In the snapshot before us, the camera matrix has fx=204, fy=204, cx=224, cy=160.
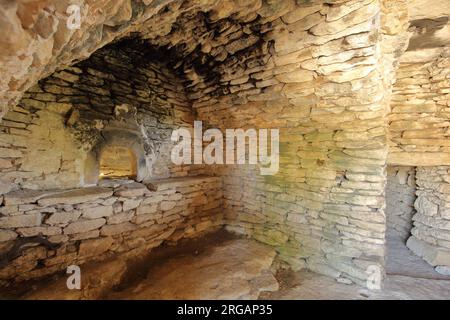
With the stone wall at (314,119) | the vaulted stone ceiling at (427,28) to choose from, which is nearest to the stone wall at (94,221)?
the stone wall at (314,119)

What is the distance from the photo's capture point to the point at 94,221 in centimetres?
279

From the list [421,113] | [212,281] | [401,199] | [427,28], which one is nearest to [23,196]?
[212,281]

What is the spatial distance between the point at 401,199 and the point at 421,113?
7.41 feet

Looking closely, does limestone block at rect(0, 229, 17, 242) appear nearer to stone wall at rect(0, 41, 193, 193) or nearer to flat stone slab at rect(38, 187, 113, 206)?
flat stone slab at rect(38, 187, 113, 206)

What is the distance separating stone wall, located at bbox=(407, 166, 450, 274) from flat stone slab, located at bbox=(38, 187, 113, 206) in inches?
236

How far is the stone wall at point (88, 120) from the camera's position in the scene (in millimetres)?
2559

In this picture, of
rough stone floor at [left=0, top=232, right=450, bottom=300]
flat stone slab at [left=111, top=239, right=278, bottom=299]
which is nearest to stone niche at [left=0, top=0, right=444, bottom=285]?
rough stone floor at [left=0, top=232, right=450, bottom=300]

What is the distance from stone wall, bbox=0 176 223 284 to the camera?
2.31 metres

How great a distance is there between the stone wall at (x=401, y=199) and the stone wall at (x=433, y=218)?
0.92 feet

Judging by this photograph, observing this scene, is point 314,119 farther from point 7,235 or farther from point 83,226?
point 7,235

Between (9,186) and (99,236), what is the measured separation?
1.19 m

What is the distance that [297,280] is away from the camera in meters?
3.13
